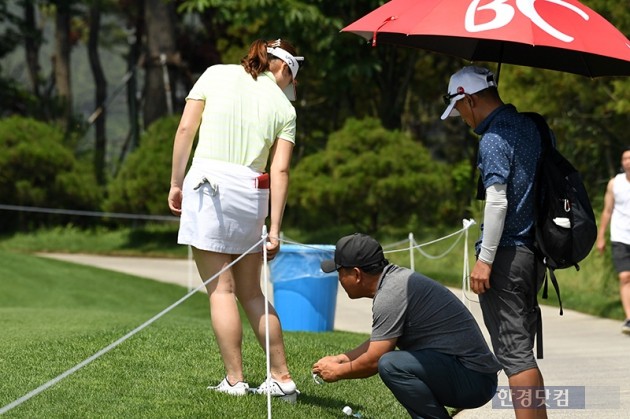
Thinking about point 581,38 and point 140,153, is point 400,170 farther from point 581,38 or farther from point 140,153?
point 581,38

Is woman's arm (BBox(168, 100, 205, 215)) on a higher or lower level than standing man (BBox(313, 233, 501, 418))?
higher

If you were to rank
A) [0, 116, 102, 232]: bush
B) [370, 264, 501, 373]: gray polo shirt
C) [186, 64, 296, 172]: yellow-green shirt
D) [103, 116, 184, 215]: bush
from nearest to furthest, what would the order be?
[370, 264, 501, 373]: gray polo shirt, [186, 64, 296, 172]: yellow-green shirt, [103, 116, 184, 215]: bush, [0, 116, 102, 232]: bush

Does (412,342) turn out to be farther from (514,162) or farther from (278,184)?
(278,184)

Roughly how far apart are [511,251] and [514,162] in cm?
45

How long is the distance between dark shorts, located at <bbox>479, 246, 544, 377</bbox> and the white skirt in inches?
53.4

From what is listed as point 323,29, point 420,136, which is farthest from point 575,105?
point 420,136

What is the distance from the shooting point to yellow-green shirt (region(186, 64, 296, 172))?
692cm

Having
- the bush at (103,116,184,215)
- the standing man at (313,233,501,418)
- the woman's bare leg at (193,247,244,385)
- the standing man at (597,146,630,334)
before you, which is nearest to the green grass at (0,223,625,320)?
the bush at (103,116,184,215)

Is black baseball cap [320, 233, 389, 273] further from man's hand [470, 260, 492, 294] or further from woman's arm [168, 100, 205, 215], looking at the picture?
woman's arm [168, 100, 205, 215]

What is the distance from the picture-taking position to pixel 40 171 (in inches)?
1086

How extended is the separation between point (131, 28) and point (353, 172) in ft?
93.3

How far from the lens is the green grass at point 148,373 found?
679 centimetres

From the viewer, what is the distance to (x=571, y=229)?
638 centimetres

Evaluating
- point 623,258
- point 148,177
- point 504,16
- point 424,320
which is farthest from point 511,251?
point 148,177
